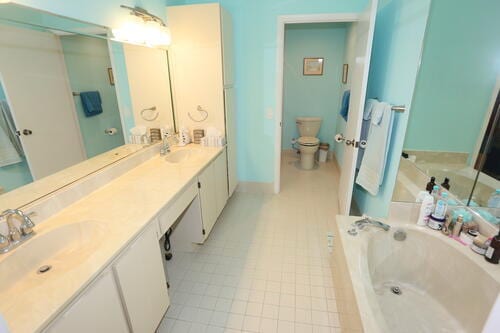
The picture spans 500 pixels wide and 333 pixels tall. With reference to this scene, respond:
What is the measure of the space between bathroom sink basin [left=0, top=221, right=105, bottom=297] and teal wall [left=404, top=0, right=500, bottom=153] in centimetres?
209

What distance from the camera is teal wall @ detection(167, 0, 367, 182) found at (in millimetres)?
2727

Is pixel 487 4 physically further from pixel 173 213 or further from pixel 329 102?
pixel 329 102

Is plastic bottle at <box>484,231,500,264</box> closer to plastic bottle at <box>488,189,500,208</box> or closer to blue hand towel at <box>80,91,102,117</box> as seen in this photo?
plastic bottle at <box>488,189,500,208</box>

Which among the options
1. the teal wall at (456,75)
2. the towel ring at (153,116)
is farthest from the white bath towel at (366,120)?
the towel ring at (153,116)

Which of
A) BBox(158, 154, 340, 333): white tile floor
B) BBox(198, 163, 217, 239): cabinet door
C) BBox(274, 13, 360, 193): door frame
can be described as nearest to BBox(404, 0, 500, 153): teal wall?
BBox(274, 13, 360, 193): door frame

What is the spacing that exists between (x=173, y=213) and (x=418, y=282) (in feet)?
5.54

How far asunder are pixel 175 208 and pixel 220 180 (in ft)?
3.40

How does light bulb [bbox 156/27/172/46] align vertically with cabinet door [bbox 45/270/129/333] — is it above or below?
above

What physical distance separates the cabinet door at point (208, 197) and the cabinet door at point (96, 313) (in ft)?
3.57

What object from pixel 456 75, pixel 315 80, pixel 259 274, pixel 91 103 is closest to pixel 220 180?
pixel 259 274

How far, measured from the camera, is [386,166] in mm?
2098

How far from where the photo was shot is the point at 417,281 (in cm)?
167

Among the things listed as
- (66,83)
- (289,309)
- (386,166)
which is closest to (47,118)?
(66,83)

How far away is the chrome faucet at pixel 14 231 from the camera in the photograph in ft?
3.44
